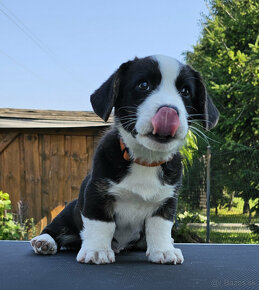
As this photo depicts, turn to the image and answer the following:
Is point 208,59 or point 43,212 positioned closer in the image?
point 43,212

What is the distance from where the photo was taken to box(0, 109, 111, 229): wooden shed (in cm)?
615

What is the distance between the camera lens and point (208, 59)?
9250mm

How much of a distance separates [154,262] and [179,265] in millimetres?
116

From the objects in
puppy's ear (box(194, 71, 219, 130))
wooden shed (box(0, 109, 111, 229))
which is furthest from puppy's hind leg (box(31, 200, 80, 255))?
wooden shed (box(0, 109, 111, 229))

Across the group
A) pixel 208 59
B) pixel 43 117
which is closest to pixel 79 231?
pixel 43 117

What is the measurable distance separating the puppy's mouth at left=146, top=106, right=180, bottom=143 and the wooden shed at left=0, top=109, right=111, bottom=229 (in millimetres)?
4661

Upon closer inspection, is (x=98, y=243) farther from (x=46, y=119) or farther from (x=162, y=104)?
(x=46, y=119)

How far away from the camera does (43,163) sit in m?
6.22

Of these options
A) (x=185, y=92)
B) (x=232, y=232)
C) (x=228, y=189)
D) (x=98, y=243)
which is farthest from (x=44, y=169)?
(x=185, y=92)

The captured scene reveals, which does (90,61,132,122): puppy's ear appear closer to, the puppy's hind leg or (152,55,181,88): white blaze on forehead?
(152,55,181,88): white blaze on forehead

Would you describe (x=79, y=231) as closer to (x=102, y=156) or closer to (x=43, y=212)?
(x=102, y=156)

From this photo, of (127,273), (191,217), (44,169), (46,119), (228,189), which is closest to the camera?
(127,273)

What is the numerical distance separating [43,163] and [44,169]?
10cm

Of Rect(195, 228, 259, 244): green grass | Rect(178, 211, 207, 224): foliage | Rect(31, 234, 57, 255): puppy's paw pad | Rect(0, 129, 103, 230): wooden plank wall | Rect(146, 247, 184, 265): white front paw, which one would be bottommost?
Rect(195, 228, 259, 244): green grass
